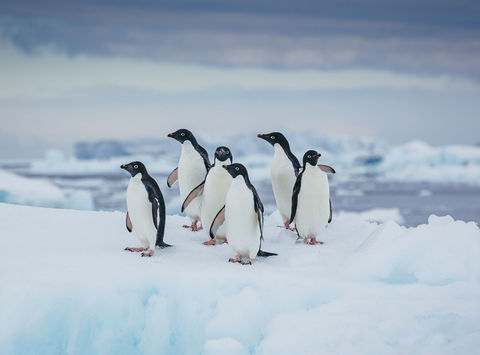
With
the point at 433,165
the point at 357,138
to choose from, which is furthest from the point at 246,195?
the point at 357,138

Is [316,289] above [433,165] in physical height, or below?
below

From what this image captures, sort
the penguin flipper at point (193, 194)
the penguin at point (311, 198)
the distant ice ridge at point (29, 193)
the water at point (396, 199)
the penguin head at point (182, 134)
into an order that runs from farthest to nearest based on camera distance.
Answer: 1. the water at point (396, 199)
2. the distant ice ridge at point (29, 193)
3. the penguin head at point (182, 134)
4. the penguin flipper at point (193, 194)
5. the penguin at point (311, 198)

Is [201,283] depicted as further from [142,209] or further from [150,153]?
[150,153]

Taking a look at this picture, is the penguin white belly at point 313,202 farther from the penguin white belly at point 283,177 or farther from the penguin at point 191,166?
the penguin at point 191,166

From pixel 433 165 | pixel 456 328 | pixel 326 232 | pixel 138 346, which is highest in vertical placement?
pixel 433 165

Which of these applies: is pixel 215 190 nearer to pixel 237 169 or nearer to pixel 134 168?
pixel 237 169

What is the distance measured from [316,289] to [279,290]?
0.78ft

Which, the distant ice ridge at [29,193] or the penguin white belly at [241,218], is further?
the distant ice ridge at [29,193]

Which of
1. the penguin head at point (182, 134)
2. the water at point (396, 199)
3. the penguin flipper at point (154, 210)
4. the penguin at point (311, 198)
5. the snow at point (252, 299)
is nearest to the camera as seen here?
the snow at point (252, 299)

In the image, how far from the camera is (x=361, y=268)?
13.3 ft

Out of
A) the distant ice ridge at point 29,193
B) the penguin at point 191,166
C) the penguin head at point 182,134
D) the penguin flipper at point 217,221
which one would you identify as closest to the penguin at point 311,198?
the penguin flipper at point 217,221

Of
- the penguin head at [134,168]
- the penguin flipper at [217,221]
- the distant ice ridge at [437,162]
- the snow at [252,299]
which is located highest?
the distant ice ridge at [437,162]

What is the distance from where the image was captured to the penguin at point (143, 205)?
4324 mm

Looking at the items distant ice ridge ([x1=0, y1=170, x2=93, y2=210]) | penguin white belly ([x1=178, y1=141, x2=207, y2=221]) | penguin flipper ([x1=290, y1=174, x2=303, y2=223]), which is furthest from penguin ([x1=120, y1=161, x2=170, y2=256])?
distant ice ridge ([x1=0, y1=170, x2=93, y2=210])
